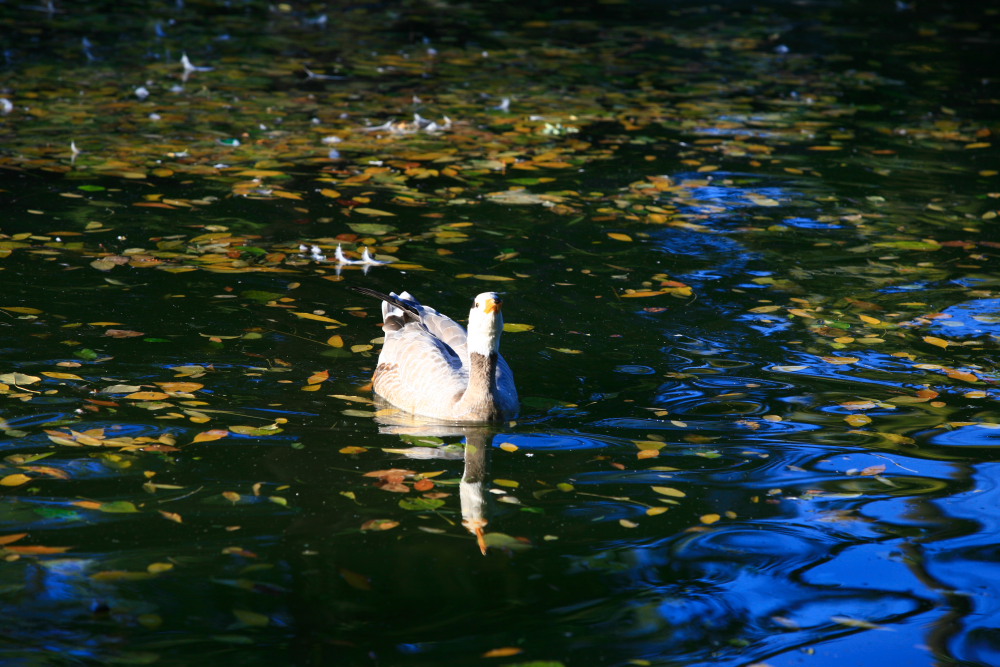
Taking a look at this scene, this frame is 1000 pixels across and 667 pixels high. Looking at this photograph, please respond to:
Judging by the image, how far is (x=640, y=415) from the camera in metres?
5.60

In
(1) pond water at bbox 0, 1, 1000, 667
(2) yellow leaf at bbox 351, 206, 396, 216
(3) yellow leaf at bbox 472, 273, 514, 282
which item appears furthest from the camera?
(2) yellow leaf at bbox 351, 206, 396, 216

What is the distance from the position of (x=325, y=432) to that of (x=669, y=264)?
3.41 m

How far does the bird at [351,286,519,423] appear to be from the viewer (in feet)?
17.8

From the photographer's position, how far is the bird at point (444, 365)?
544 centimetres

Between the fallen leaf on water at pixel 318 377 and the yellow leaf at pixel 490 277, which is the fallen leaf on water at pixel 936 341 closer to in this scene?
the yellow leaf at pixel 490 277

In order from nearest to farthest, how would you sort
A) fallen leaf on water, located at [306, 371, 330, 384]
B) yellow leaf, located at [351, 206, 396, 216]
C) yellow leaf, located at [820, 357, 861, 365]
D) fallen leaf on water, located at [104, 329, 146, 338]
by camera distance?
1. fallen leaf on water, located at [306, 371, 330, 384]
2. fallen leaf on water, located at [104, 329, 146, 338]
3. yellow leaf, located at [820, 357, 861, 365]
4. yellow leaf, located at [351, 206, 396, 216]

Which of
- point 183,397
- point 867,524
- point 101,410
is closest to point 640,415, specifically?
point 867,524

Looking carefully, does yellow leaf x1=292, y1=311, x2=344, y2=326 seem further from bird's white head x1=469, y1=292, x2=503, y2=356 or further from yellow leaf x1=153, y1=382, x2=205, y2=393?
bird's white head x1=469, y1=292, x2=503, y2=356

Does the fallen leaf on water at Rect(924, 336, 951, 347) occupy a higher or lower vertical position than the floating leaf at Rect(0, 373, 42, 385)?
lower

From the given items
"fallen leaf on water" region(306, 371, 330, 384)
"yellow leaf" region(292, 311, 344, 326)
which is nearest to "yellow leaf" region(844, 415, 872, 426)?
"fallen leaf on water" region(306, 371, 330, 384)

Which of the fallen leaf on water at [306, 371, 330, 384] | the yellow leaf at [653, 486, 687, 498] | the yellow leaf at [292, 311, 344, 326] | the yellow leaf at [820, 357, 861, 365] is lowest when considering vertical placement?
the yellow leaf at [653, 486, 687, 498]

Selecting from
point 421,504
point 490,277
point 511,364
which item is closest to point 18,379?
point 421,504

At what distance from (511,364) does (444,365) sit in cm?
52

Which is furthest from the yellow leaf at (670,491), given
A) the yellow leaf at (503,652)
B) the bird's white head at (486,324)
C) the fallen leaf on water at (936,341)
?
the fallen leaf on water at (936,341)
